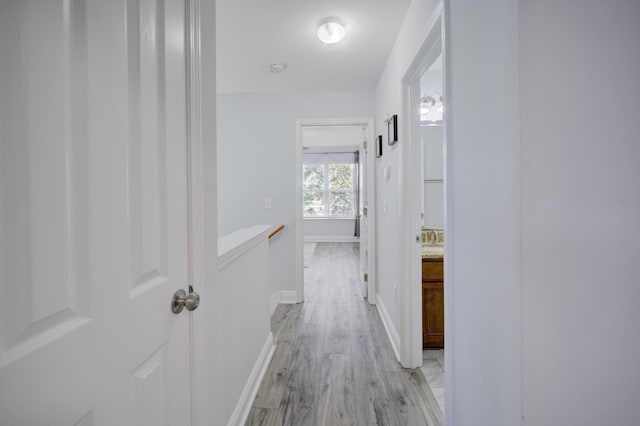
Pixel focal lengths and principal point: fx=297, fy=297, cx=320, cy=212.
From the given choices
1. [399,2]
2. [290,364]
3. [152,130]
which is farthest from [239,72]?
[290,364]

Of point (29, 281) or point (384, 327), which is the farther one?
point (384, 327)

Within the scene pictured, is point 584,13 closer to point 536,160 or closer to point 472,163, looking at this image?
point 536,160

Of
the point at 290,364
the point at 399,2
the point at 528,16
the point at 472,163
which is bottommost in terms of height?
the point at 290,364

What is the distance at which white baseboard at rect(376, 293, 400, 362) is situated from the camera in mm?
2225

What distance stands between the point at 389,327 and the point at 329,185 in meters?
5.67

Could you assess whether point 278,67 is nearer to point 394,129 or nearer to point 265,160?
point 265,160

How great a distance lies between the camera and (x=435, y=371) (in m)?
2.02

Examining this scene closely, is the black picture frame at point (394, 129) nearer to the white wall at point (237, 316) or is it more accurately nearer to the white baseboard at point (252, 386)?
the white wall at point (237, 316)

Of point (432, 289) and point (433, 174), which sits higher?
point (433, 174)

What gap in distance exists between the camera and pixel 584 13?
1.87ft

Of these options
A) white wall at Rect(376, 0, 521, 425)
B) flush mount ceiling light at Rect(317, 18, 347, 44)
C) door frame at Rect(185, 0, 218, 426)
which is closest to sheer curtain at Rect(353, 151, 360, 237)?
flush mount ceiling light at Rect(317, 18, 347, 44)

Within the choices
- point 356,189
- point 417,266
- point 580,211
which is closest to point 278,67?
point 417,266

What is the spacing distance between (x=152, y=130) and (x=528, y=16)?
97 centimetres

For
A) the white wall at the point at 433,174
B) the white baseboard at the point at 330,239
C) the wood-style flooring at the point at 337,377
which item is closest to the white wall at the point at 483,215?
the wood-style flooring at the point at 337,377
